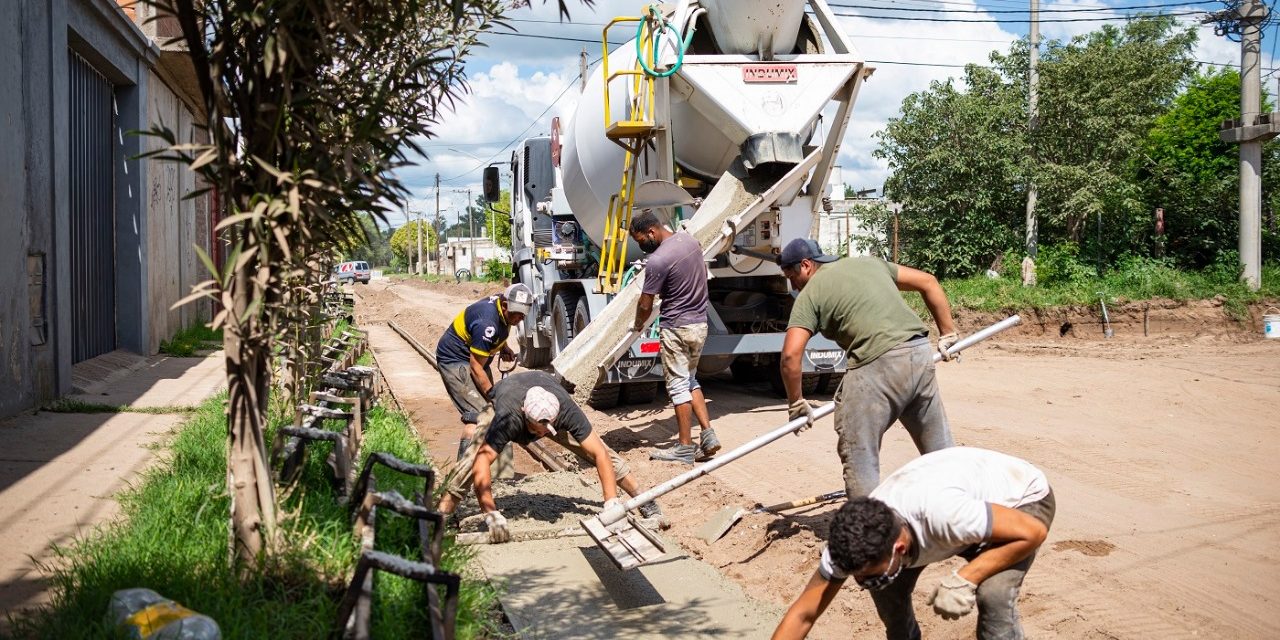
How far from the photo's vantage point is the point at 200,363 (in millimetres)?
14164

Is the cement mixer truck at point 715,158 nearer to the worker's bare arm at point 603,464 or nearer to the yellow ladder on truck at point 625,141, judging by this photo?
the yellow ladder on truck at point 625,141

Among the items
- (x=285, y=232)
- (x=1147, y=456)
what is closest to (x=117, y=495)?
(x=285, y=232)

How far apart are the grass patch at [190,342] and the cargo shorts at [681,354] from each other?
8.56 metres

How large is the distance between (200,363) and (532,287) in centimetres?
471

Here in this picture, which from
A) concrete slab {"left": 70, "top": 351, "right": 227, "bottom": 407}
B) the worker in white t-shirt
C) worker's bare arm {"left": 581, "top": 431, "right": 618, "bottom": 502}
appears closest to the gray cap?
worker's bare arm {"left": 581, "top": 431, "right": 618, "bottom": 502}

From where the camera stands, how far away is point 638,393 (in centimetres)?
1080

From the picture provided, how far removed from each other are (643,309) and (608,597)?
3383 mm

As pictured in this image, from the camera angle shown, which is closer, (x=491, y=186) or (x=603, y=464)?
(x=603, y=464)

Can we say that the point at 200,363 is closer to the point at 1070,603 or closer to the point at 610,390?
the point at 610,390

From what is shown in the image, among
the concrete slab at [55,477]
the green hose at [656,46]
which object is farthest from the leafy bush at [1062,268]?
the concrete slab at [55,477]

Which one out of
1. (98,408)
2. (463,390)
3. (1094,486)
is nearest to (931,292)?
(1094,486)

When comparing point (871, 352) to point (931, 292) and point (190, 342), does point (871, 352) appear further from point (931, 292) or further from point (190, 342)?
point (190, 342)

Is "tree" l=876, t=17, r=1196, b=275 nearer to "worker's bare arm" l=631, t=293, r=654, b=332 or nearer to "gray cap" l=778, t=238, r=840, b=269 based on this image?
"worker's bare arm" l=631, t=293, r=654, b=332

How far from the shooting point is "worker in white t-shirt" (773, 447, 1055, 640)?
10.7 feet
